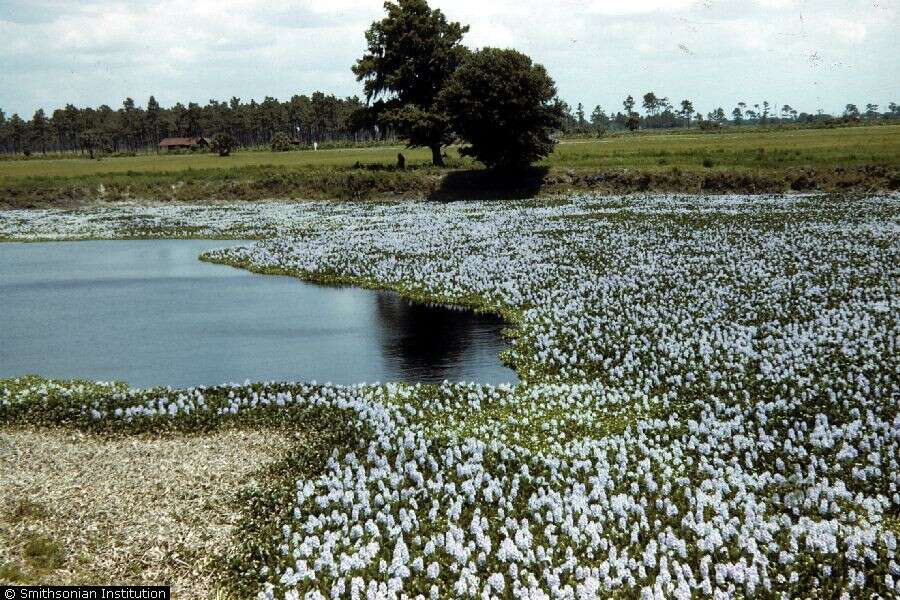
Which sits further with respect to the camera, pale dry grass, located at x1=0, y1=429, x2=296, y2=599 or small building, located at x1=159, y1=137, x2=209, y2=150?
small building, located at x1=159, y1=137, x2=209, y2=150

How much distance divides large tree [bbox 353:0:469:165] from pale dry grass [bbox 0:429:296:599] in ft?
192

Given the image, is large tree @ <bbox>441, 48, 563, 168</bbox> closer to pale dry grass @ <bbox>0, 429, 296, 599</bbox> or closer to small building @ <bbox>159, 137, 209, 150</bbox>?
pale dry grass @ <bbox>0, 429, 296, 599</bbox>

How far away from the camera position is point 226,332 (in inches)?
888

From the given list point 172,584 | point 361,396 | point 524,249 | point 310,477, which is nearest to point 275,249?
point 524,249

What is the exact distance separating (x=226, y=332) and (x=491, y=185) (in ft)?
145

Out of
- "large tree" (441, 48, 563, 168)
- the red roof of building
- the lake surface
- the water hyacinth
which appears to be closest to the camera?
the water hyacinth

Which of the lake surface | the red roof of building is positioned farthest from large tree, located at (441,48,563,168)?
the red roof of building

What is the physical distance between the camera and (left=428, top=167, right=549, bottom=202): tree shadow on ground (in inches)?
2472

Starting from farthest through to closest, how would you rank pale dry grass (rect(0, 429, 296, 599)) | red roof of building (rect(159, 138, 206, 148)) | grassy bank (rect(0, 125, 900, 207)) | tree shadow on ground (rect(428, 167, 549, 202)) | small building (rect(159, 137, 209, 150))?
red roof of building (rect(159, 138, 206, 148))
small building (rect(159, 137, 209, 150))
tree shadow on ground (rect(428, 167, 549, 202))
grassy bank (rect(0, 125, 900, 207))
pale dry grass (rect(0, 429, 296, 599))

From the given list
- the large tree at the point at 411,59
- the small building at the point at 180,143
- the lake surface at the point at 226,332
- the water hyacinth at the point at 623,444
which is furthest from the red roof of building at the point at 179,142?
the water hyacinth at the point at 623,444

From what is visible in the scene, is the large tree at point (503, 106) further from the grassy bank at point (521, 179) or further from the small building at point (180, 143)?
the small building at point (180, 143)

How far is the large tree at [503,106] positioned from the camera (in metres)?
61.1

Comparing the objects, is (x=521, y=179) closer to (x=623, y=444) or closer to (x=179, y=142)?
(x=623, y=444)

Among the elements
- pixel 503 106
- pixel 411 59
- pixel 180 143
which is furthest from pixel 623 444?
pixel 180 143
